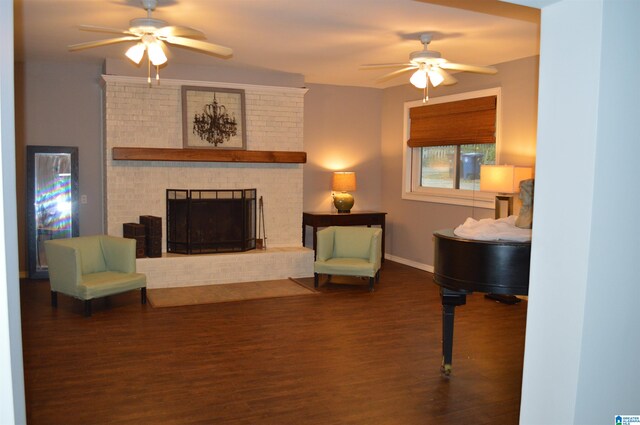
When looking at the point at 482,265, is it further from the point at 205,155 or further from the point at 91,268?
the point at 205,155

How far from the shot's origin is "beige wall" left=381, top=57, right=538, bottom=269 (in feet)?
20.7

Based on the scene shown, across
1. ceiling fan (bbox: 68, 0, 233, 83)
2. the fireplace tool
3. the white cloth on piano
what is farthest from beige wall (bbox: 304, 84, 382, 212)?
the white cloth on piano

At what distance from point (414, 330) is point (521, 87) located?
308 centimetres

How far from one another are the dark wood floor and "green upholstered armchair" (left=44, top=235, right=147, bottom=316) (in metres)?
0.23

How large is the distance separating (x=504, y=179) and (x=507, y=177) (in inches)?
1.4

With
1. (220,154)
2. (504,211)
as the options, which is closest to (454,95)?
(504,211)

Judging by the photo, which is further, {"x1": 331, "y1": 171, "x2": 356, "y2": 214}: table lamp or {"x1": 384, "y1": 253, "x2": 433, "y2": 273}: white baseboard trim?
{"x1": 331, "y1": 171, "x2": 356, "y2": 214}: table lamp

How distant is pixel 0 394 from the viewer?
5.13 feet

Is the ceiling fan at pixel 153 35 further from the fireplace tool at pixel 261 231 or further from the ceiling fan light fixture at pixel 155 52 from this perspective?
the fireplace tool at pixel 261 231

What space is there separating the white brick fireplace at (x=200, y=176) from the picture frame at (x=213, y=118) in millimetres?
87

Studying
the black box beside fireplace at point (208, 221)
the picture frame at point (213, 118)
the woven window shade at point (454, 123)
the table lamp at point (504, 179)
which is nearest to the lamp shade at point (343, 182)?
the woven window shade at point (454, 123)

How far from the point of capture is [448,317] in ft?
13.2

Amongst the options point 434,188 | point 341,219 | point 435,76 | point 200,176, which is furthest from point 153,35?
point 434,188

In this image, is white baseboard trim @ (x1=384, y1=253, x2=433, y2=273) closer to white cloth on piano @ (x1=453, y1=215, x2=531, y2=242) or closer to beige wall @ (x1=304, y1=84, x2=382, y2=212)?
beige wall @ (x1=304, y1=84, x2=382, y2=212)
